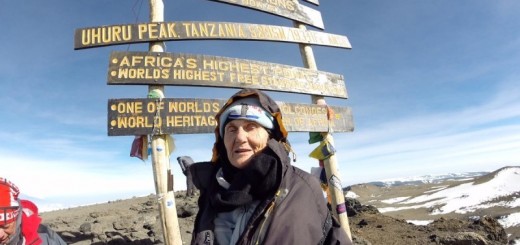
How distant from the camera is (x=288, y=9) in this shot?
7363mm

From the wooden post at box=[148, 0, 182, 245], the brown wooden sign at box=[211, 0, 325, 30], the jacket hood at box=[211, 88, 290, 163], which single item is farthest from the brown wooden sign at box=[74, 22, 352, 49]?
the jacket hood at box=[211, 88, 290, 163]

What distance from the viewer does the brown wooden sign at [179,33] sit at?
482 cm

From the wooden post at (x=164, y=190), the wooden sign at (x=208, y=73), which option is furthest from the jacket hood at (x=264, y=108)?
the wooden sign at (x=208, y=73)

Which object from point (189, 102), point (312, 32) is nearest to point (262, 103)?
point (189, 102)

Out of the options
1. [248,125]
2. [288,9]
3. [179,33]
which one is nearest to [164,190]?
[179,33]

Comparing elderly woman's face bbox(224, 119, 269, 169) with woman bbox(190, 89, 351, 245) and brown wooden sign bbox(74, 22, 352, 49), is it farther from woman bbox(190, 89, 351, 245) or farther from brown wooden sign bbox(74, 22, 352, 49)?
brown wooden sign bbox(74, 22, 352, 49)

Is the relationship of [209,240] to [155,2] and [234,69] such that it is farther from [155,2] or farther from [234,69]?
[155,2]

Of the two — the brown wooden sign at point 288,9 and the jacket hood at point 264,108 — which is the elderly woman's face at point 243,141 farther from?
the brown wooden sign at point 288,9

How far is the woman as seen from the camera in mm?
1759

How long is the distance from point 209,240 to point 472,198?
1456 inches

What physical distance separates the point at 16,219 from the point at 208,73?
11.1 ft

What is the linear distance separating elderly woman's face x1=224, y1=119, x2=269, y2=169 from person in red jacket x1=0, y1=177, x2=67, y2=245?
1.82 metres

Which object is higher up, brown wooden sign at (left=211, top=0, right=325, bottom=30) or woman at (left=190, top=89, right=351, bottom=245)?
brown wooden sign at (left=211, top=0, right=325, bottom=30)

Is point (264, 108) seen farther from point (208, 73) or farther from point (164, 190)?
point (208, 73)
